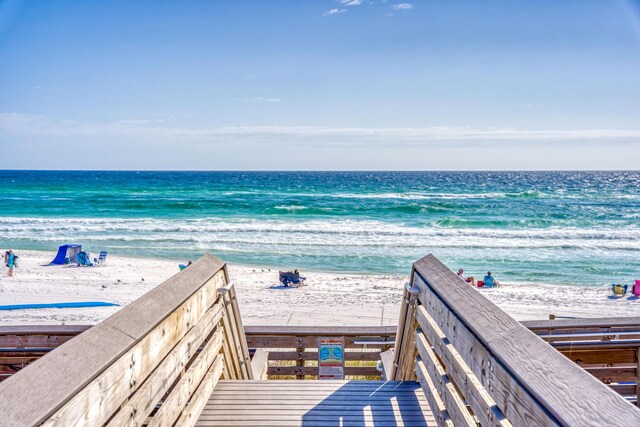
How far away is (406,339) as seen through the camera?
3.74 m

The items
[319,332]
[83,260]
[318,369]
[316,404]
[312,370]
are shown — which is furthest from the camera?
[83,260]

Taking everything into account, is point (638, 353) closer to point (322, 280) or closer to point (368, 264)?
point (322, 280)

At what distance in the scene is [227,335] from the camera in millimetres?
3770

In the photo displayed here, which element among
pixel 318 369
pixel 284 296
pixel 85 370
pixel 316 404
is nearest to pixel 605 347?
pixel 316 404

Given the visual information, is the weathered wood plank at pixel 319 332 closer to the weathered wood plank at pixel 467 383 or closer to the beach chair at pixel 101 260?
the weathered wood plank at pixel 467 383

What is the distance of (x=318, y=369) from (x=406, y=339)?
1789 millimetres

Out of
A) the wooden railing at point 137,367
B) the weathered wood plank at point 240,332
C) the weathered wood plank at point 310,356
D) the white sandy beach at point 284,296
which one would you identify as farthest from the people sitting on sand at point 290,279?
the wooden railing at point 137,367

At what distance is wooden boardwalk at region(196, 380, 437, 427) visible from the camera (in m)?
2.98

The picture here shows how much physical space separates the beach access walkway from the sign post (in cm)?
2

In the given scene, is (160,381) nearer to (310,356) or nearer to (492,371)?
(492,371)

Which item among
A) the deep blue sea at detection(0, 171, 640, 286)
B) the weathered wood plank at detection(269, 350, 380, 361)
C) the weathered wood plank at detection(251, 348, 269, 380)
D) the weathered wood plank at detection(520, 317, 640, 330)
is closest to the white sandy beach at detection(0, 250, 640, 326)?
the deep blue sea at detection(0, 171, 640, 286)

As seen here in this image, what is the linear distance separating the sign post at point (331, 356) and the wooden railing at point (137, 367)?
1736 mm

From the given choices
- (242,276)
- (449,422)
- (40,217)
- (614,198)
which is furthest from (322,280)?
(614,198)

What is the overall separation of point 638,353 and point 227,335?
3.33 m
